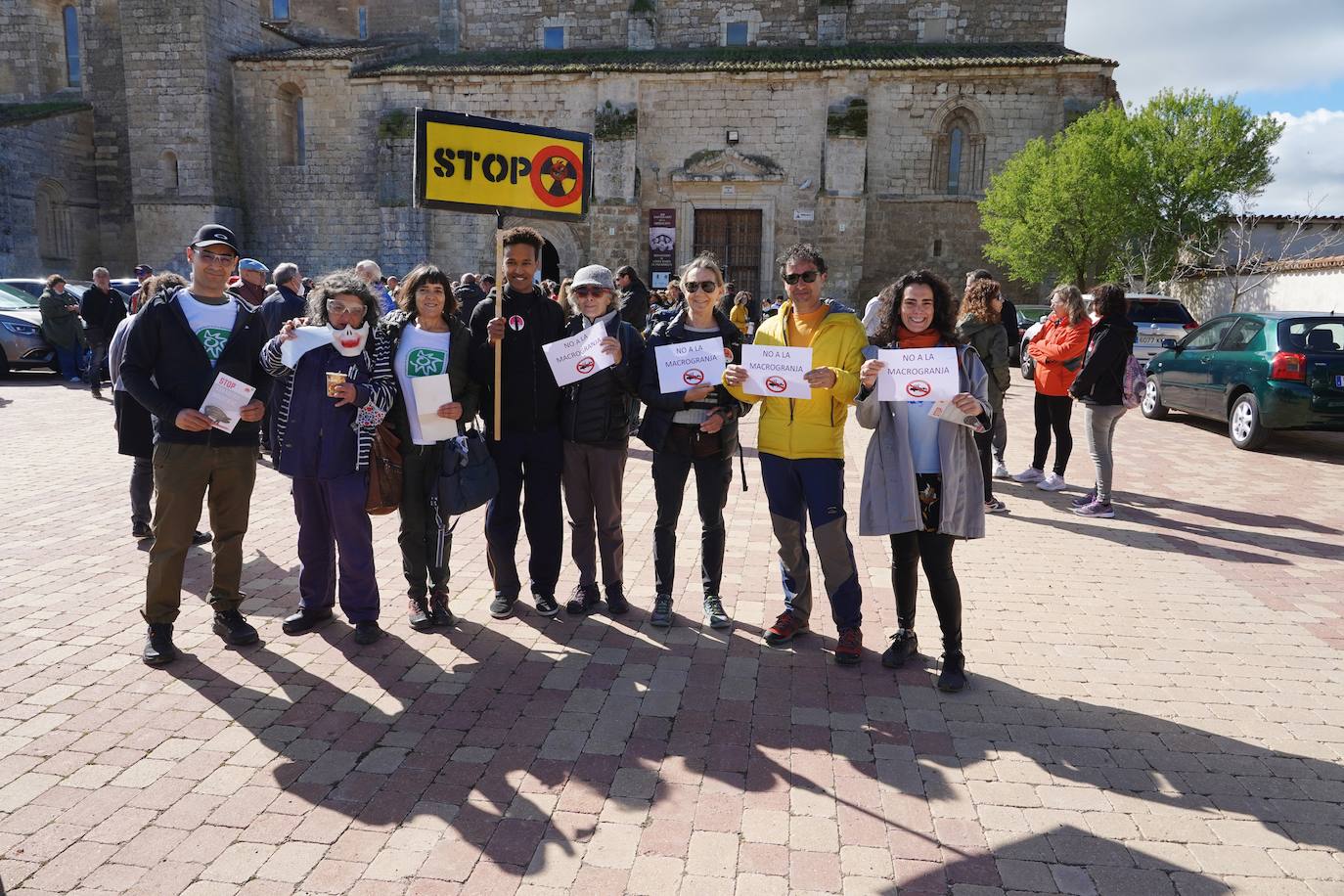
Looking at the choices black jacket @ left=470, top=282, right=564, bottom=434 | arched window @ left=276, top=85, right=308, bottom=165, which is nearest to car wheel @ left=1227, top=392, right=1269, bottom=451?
black jacket @ left=470, top=282, right=564, bottom=434

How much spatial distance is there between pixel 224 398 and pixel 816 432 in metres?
3.04

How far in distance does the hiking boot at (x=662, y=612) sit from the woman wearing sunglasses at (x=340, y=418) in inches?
61.9

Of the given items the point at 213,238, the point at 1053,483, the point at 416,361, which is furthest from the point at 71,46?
the point at 1053,483

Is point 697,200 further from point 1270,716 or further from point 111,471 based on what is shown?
point 1270,716

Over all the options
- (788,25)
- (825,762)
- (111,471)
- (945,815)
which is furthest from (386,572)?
(788,25)

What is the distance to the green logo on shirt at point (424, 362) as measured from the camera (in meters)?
4.72

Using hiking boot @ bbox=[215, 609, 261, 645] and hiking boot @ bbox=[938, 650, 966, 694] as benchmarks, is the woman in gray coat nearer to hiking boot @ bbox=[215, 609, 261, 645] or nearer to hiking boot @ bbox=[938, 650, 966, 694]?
hiking boot @ bbox=[938, 650, 966, 694]

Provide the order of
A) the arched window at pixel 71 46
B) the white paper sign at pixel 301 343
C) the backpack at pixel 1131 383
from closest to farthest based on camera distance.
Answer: the white paper sign at pixel 301 343 < the backpack at pixel 1131 383 < the arched window at pixel 71 46

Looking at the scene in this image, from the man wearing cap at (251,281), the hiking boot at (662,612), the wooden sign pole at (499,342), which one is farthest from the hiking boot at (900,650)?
the man wearing cap at (251,281)

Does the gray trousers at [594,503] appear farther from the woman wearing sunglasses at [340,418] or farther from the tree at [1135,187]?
the tree at [1135,187]

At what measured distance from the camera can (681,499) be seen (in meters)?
4.99

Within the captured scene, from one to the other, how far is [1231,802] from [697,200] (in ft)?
81.8

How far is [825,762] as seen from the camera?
3.57 meters

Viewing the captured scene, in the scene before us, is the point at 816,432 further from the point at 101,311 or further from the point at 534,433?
the point at 101,311
